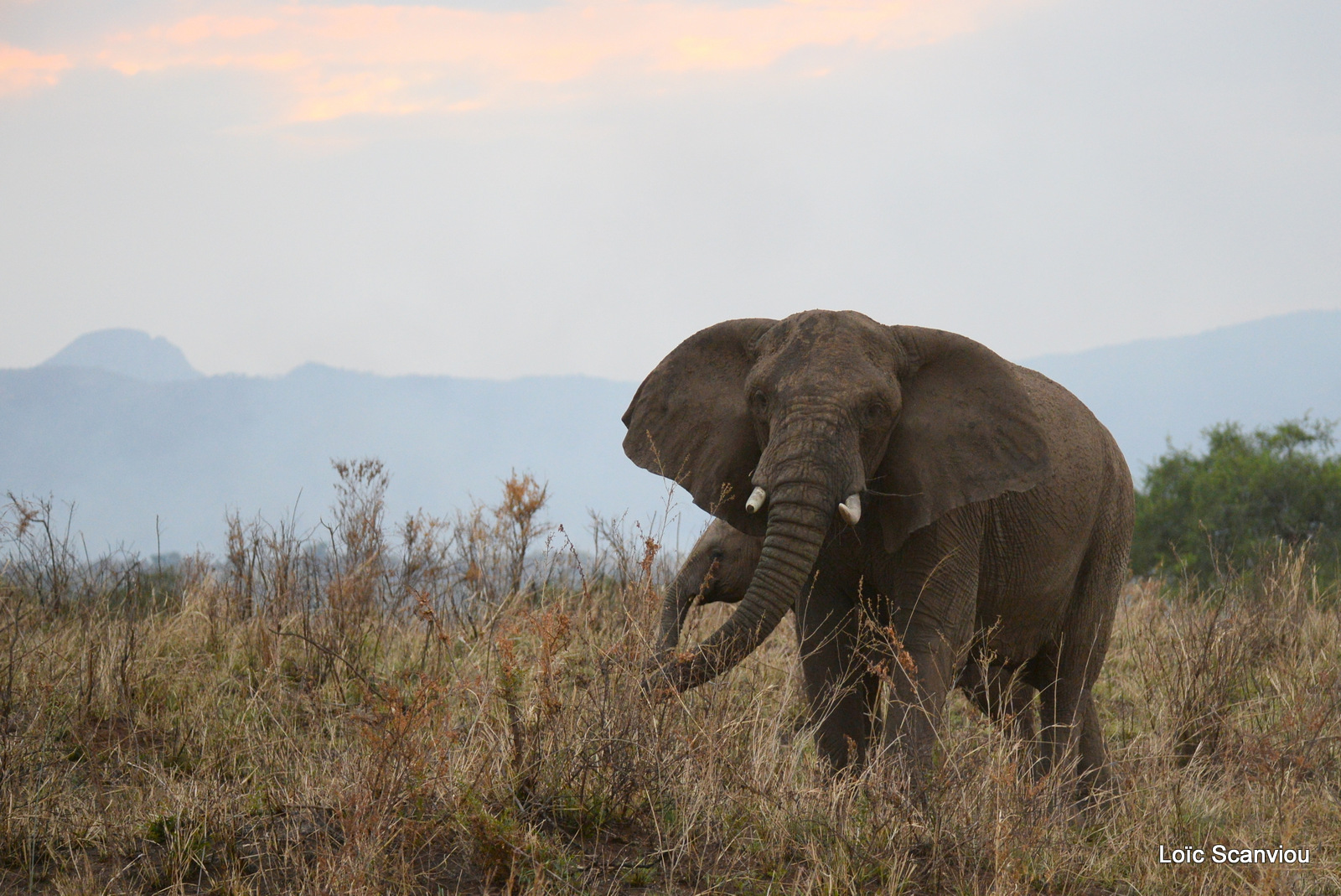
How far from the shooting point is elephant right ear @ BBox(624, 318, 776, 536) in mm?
5160

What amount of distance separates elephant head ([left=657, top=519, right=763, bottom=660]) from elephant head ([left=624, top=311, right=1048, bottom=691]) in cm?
93

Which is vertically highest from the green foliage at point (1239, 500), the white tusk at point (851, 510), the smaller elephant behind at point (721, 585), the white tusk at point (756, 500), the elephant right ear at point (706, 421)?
the elephant right ear at point (706, 421)

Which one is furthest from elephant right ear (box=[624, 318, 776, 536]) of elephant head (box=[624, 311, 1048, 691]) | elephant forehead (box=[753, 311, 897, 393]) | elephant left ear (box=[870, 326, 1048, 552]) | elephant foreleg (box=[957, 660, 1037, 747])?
elephant foreleg (box=[957, 660, 1037, 747])

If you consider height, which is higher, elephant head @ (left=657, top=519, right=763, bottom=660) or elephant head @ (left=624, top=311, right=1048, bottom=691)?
elephant head @ (left=624, top=311, right=1048, bottom=691)

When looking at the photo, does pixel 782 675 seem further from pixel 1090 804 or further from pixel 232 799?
pixel 232 799

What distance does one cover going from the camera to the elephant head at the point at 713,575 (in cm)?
616

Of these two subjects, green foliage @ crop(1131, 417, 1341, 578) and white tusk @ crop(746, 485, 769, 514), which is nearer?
white tusk @ crop(746, 485, 769, 514)

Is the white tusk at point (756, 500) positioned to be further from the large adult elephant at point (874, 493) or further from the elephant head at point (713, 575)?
the elephant head at point (713, 575)

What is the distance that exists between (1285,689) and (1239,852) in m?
3.52

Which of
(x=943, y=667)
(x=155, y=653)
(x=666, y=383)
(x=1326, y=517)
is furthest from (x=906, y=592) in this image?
(x=1326, y=517)

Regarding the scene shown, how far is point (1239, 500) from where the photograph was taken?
67.3 feet

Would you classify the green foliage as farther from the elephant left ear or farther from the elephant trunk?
the elephant trunk

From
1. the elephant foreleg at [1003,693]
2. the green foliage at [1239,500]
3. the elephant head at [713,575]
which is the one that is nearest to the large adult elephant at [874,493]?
the elephant foreleg at [1003,693]

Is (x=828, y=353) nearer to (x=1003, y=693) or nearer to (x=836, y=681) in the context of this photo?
(x=836, y=681)
